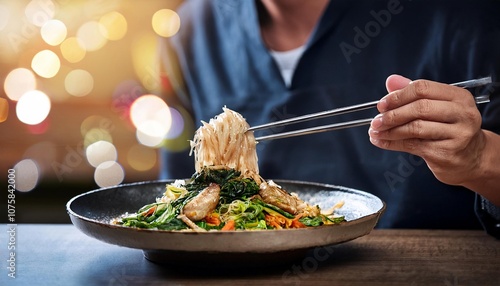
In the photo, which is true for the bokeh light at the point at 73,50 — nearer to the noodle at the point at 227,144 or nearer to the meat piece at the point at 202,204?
the noodle at the point at 227,144

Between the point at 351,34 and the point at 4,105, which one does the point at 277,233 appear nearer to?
the point at 351,34

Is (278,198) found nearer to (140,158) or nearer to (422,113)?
(422,113)

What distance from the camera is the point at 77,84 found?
6.11m

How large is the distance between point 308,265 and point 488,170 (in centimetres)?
84

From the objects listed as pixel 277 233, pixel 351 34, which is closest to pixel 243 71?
pixel 351 34

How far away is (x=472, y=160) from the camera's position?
2195 mm

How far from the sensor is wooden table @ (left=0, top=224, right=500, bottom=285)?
176 centimetres

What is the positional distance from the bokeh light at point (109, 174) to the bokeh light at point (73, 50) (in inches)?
43.7

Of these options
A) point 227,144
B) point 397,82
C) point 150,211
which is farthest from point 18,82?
point 397,82

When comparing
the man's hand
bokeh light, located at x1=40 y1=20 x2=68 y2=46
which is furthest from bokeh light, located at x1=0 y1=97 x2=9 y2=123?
the man's hand

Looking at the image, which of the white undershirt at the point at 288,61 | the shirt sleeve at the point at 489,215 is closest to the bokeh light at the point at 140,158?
the white undershirt at the point at 288,61

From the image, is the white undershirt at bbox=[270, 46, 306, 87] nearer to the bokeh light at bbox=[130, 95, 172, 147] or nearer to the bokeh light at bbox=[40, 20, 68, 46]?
the bokeh light at bbox=[130, 95, 172, 147]

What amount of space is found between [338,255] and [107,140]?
434cm

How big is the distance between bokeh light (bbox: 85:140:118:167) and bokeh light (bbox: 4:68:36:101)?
31.9 inches
